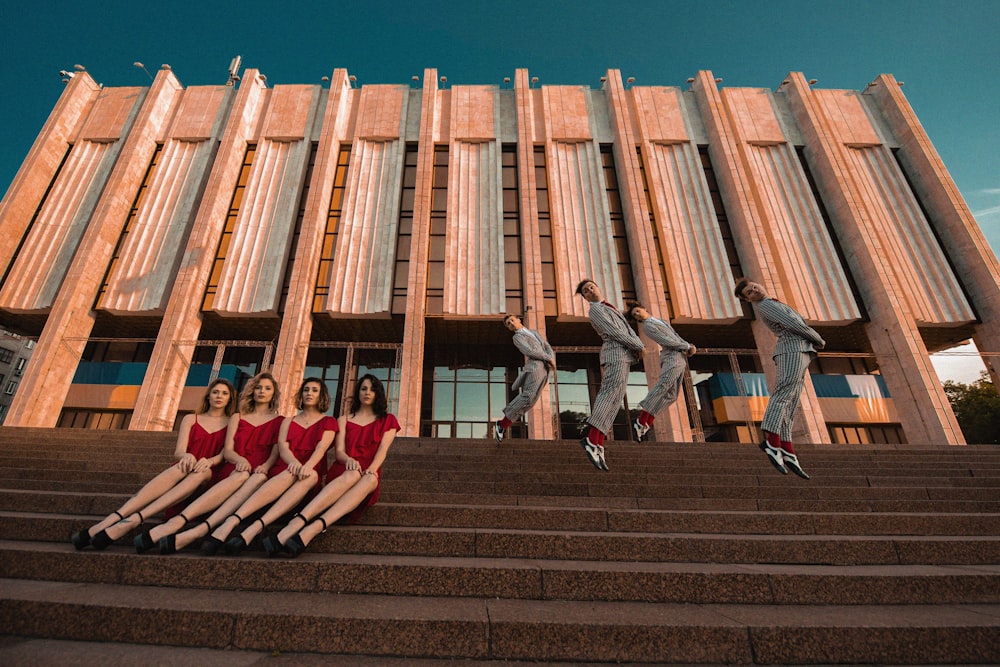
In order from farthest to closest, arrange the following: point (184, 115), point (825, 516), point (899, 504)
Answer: point (184, 115) < point (899, 504) < point (825, 516)

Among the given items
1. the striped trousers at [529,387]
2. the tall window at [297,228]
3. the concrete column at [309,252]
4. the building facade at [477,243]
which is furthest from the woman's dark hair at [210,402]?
the tall window at [297,228]

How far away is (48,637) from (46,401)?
1736 centimetres

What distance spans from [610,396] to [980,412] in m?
36.5

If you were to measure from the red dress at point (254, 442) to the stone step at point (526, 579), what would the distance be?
927mm

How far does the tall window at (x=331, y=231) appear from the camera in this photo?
15.9m

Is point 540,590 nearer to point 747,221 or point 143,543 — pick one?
point 143,543

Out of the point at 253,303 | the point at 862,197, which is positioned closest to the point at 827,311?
the point at 862,197

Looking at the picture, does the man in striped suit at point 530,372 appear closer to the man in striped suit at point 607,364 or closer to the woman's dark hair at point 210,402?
the man in striped suit at point 607,364

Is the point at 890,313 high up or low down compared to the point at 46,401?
up

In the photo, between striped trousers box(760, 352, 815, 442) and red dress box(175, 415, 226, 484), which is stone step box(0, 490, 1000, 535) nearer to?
red dress box(175, 415, 226, 484)

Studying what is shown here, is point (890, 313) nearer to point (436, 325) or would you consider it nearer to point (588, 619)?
point (436, 325)

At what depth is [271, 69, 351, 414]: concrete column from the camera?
46.1 ft

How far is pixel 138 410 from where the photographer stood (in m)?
13.4

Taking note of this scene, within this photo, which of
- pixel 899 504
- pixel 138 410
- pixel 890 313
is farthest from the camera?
pixel 890 313
